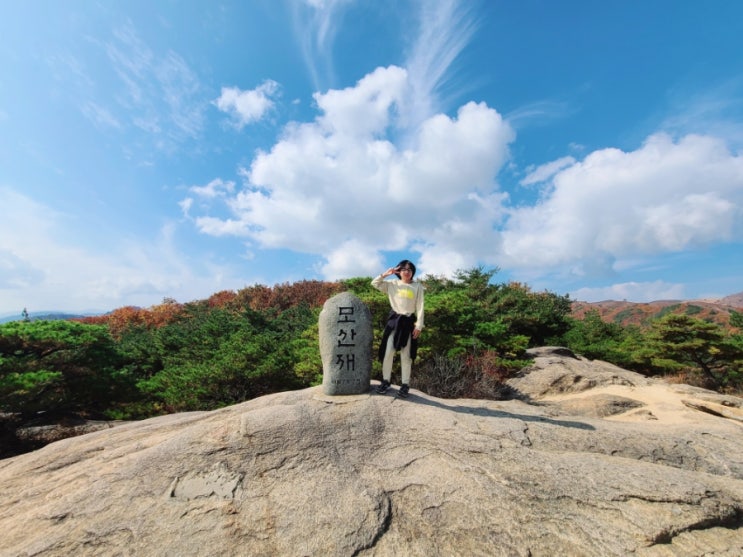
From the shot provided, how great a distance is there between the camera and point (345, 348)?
20.3ft

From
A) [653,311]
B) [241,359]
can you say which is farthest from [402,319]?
[653,311]

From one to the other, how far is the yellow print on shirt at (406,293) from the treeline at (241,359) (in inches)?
146

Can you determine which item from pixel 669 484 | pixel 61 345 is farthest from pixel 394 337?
pixel 61 345

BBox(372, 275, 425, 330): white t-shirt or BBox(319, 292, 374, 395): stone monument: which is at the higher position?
BBox(372, 275, 425, 330): white t-shirt

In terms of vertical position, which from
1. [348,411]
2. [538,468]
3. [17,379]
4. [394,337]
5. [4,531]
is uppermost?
[394,337]

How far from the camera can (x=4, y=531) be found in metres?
4.07

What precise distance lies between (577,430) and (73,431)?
34.0ft

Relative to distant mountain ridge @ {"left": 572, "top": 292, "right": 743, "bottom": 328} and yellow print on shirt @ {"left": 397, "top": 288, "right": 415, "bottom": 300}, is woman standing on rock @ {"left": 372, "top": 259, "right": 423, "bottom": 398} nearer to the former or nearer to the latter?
yellow print on shirt @ {"left": 397, "top": 288, "right": 415, "bottom": 300}

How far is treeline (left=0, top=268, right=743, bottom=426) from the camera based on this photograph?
355 inches

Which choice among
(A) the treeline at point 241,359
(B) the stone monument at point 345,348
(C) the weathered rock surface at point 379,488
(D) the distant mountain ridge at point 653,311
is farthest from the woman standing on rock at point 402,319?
(D) the distant mountain ridge at point 653,311

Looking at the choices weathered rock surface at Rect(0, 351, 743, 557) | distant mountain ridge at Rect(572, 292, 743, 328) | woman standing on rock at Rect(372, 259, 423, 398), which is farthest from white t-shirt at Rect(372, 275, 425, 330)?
distant mountain ridge at Rect(572, 292, 743, 328)

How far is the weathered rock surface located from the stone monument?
0.28 m

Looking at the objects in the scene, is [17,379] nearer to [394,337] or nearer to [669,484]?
[394,337]

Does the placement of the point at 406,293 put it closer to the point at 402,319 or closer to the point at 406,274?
the point at 406,274
